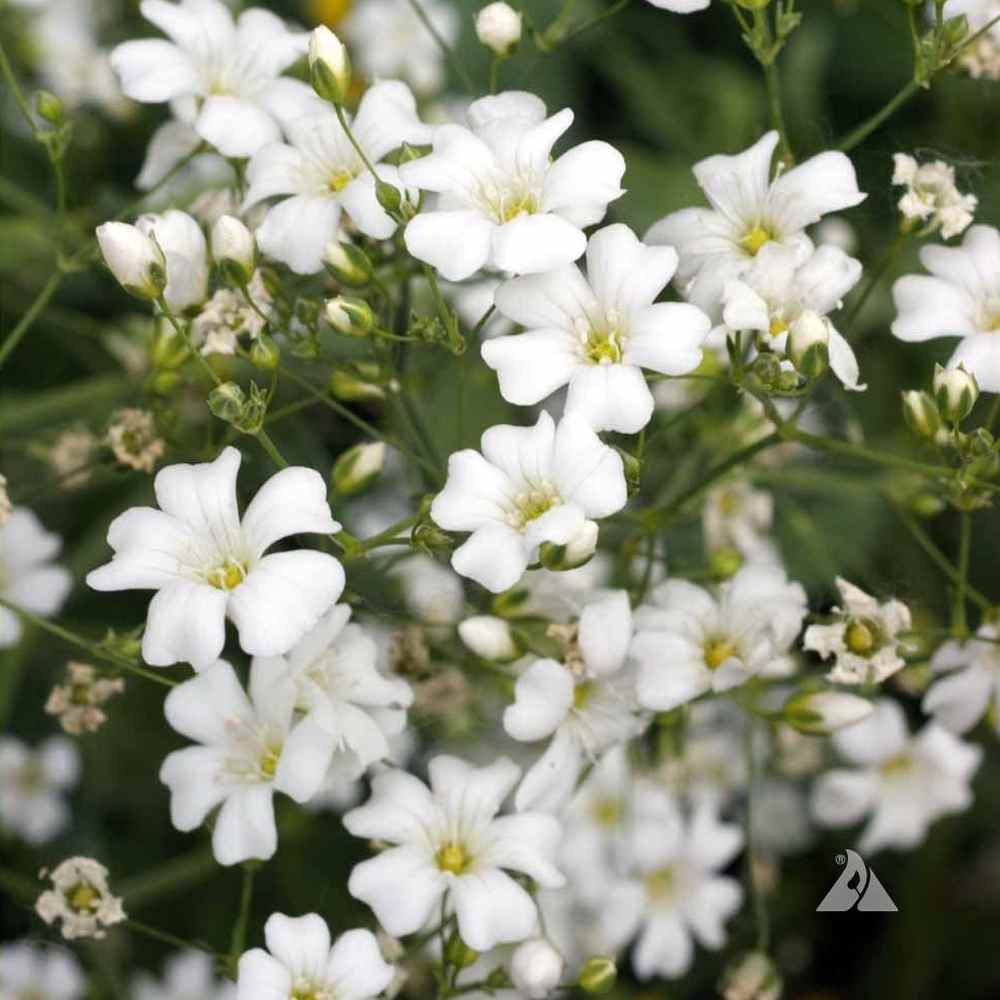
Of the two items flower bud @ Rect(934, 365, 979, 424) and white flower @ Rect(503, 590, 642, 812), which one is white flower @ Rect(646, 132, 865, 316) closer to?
flower bud @ Rect(934, 365, 979, 424)

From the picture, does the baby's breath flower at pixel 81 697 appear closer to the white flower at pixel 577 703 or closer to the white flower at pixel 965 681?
the white flower at pixel 577 703

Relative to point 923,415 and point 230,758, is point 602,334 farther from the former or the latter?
point 230,758

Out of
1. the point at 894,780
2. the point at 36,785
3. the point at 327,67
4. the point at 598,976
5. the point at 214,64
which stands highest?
the point at 327,67

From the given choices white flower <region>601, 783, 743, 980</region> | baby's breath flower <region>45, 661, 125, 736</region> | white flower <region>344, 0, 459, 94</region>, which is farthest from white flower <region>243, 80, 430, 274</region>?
white flower <region>344, 0, 459, 94</region>

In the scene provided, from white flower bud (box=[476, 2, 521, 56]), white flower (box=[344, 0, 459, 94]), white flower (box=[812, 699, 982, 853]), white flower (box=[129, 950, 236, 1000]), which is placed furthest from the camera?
white flower (box=[344, 0, 459, 94])

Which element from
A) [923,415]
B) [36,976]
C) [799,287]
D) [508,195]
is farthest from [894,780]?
[36,976]

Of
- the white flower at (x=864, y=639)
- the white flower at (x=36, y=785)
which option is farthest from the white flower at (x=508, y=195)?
the white flower at (x=36, y=785)
